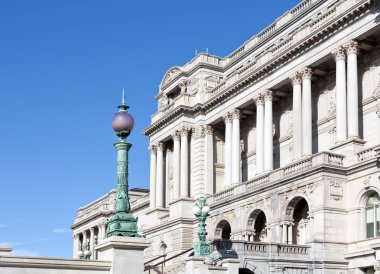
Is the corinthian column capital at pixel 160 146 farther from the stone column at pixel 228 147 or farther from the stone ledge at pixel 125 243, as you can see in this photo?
the stone ledge at pixel 125 243

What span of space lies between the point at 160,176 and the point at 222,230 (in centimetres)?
1647

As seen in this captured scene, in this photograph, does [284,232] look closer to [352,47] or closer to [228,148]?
[352,47]

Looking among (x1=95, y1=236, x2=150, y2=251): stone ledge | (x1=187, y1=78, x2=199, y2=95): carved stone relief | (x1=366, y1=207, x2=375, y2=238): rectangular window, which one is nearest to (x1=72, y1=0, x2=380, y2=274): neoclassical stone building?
(x1=366, y1=207, x2=375, y2=238): rectangular window

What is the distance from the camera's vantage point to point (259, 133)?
183ft

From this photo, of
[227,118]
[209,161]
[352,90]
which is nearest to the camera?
[352,90]

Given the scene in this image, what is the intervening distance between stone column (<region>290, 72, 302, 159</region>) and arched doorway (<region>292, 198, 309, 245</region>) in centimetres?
523

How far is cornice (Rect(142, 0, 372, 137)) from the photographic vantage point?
4610 cm

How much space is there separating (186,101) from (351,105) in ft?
70.7

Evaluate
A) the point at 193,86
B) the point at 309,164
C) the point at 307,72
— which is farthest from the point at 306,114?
the point at 193,86

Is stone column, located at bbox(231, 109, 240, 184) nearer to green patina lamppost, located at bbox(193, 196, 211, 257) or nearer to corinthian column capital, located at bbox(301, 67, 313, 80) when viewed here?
corinthian column capital, located at bbox(301, 67, 313, 80)

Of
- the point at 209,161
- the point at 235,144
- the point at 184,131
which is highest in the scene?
the point at 184,131

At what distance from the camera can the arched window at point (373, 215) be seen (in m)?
40.3

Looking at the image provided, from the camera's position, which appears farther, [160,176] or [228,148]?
[160,176]

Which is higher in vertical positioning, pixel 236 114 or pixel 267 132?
pixel 236 114
